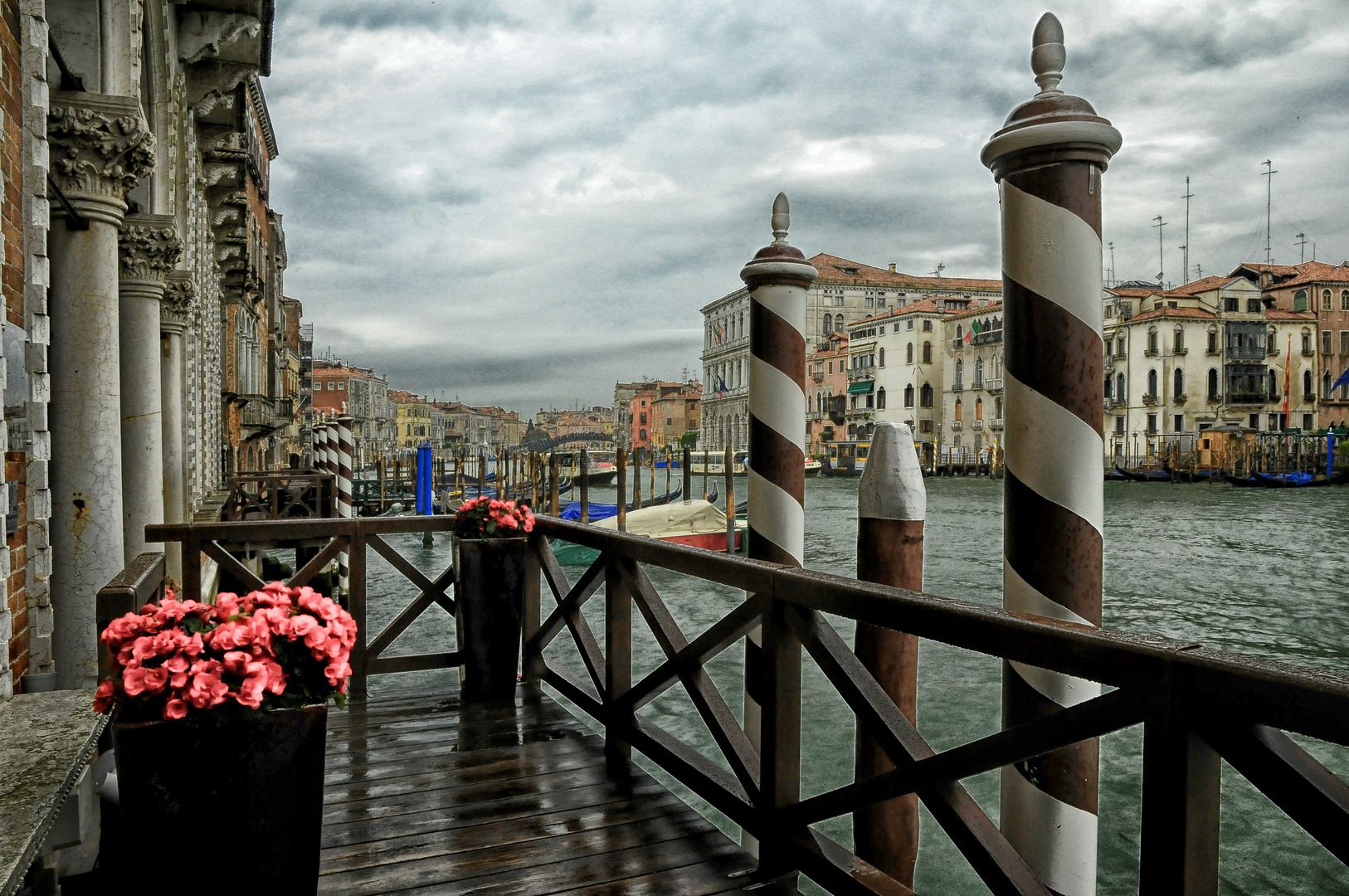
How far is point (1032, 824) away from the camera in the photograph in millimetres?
1868

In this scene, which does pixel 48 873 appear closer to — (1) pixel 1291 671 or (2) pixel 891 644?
(2) pixel 891 644

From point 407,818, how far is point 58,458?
96.8 inches

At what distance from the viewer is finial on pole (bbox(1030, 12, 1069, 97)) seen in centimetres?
199

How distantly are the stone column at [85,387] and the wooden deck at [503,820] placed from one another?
1310 mm

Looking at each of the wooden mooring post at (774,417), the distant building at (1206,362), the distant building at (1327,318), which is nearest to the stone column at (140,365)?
the wooden mooring post at (774,417)

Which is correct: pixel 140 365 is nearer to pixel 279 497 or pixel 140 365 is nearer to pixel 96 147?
pixel 96 147

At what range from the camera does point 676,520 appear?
17234 mm

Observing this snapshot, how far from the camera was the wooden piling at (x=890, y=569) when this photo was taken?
2.42 meters

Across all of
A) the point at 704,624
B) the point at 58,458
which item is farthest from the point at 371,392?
the point at 58,458

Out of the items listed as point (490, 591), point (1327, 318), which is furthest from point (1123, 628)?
point (1327, 318)

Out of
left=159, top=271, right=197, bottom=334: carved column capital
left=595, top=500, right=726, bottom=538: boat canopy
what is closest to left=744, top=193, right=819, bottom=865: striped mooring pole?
left=159, top=271, right=197, bottom=334: carved column capital

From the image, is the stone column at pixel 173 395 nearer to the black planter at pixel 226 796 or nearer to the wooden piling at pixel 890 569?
the black planter at pixel 226 796

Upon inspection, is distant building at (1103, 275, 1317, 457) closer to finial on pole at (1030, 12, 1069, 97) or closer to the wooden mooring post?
the wooden mooring post

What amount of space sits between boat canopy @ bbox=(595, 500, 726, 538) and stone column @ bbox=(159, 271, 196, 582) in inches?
403
